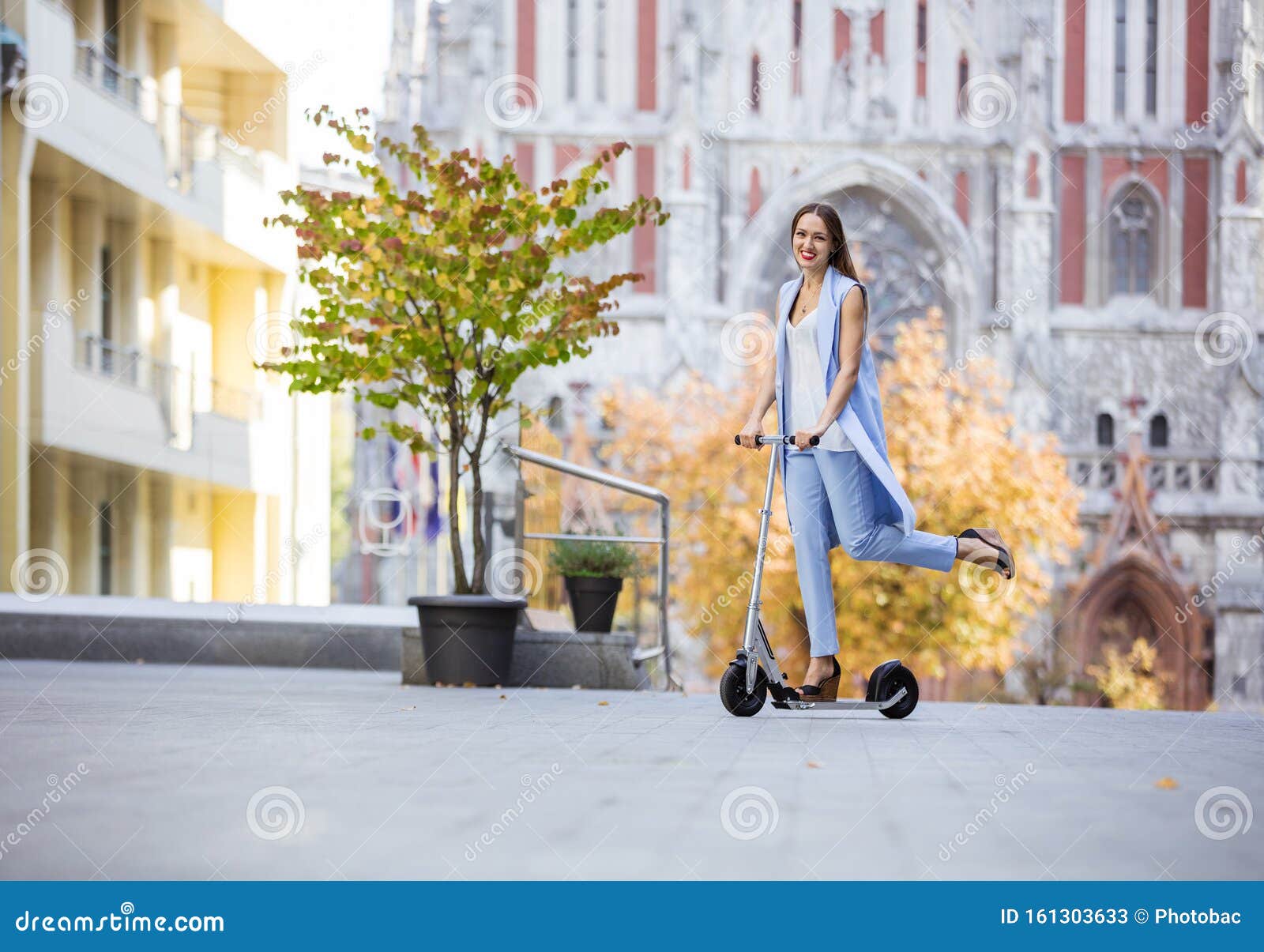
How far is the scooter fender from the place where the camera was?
7320mm

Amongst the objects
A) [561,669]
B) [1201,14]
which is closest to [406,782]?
[561,669]

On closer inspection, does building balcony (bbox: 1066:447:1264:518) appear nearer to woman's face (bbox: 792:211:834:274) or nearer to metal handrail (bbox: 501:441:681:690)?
metal handrail (bbox: 501:441:681:690)

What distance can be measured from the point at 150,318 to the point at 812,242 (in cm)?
2047

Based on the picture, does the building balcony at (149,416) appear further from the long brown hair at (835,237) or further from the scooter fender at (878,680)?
the scooter fender at (878,680)

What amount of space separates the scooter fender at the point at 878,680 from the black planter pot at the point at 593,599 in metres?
5.07

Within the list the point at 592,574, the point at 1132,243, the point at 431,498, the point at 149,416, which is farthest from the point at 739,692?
the point at 1132,243

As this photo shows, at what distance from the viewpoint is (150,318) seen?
26203mm

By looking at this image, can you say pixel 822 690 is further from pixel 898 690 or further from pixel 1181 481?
pixel 1181 481

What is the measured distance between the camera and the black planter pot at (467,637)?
33.9ft

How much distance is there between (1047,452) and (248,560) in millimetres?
18370

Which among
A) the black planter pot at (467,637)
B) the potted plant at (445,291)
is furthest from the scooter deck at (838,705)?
the potted plant at (445,291)

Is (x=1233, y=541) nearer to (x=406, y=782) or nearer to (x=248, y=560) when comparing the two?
(x=248, y=560)

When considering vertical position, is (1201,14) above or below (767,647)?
above

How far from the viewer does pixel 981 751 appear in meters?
5.96
